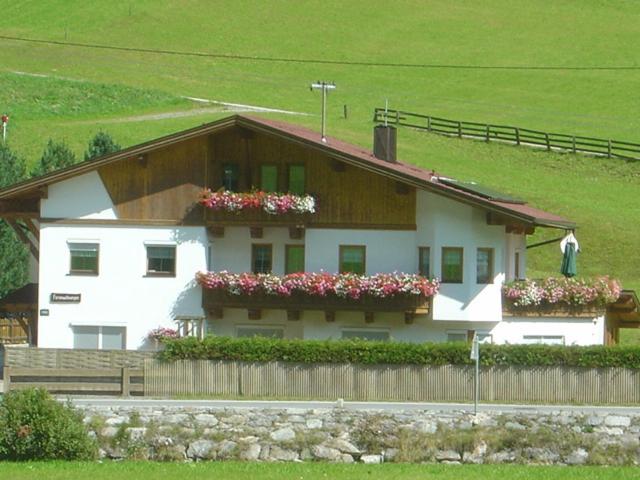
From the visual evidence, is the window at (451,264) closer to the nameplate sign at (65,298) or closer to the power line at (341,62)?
the nameplate sign at (65,298)

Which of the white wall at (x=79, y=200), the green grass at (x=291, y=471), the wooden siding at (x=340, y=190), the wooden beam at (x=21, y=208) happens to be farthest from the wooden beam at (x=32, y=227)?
the green grass at (x=291, y=471)

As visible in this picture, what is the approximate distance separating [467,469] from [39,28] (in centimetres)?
10854

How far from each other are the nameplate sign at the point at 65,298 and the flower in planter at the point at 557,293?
12.8 m

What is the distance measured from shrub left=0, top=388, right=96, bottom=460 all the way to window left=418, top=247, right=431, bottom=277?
57.7 ft

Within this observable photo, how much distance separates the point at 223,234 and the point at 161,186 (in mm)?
2388

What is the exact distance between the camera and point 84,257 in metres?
49.1

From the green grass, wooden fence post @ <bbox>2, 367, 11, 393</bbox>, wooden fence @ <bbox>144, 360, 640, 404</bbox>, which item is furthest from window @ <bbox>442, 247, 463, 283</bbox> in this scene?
the green grass

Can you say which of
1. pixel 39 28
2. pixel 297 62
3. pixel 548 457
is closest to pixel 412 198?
pixel 548 457

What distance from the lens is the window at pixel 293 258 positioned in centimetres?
4962

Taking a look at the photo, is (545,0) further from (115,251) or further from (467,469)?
(467,469)

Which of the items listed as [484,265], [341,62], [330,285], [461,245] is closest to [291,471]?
[330,285]

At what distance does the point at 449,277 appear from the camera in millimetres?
48438

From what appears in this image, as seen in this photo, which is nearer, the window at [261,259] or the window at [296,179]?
the window at [296,179]

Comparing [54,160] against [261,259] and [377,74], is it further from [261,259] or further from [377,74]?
[377,74]
